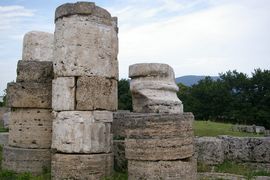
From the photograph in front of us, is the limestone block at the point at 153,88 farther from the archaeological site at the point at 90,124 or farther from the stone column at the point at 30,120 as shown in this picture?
the stone column at the point at 30,120

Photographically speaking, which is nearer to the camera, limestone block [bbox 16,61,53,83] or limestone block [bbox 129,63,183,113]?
limestone block [bbox 16,61,53,83]

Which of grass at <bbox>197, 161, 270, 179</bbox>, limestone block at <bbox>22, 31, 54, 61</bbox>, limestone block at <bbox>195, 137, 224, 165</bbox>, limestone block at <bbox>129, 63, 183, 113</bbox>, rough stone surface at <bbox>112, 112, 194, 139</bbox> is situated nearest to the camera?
rough stone surface at <bbox>112, 112, 194, 139</bbox>

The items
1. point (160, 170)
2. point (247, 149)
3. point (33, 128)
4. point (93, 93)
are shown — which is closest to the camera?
point (160, 170)

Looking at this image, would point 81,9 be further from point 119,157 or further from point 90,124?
point 119,157

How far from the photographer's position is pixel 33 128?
9.30 metres

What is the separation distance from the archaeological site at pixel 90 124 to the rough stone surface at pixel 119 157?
0.08ft

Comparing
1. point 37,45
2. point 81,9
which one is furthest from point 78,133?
point 37,45

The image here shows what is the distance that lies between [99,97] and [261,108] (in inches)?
1244

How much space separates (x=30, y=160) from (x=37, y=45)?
3474 millimetres

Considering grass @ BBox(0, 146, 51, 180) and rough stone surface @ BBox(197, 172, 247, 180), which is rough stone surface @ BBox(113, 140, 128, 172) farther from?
rough stone surface @ BBox(197, 172, 247, 180)

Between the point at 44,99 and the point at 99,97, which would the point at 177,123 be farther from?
the point at 44,99

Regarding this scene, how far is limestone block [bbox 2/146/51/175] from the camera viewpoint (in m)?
9.12

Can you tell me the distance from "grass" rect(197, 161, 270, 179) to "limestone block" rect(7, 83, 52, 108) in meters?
4.39

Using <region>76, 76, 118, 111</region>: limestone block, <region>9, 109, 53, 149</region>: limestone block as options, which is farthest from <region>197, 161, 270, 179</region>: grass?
<region>9, 109, 53, 149</region>: limestone block
